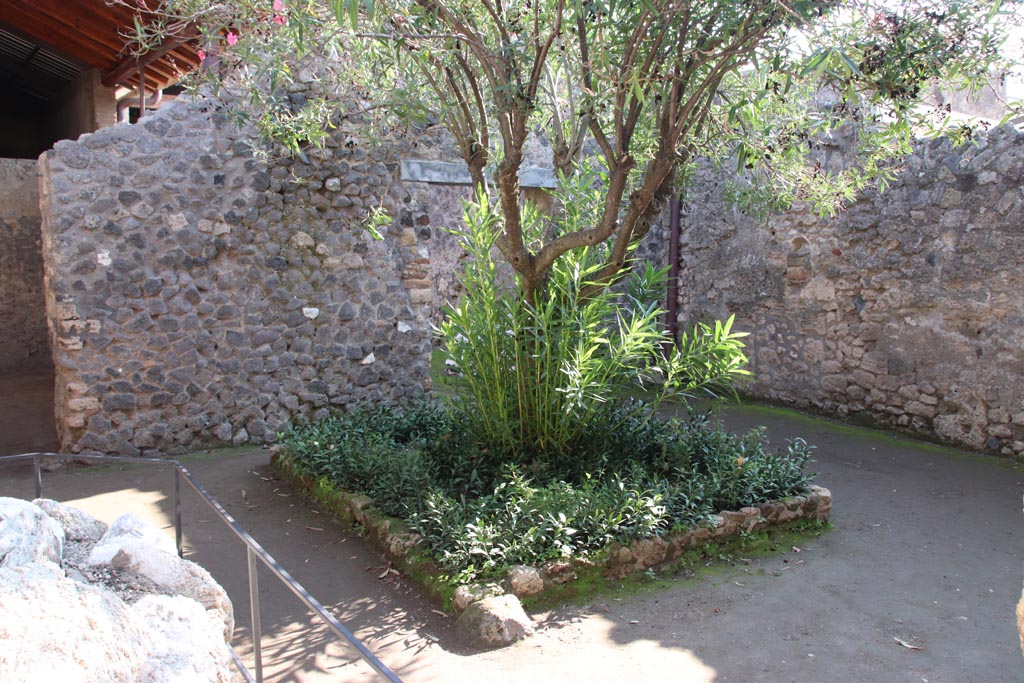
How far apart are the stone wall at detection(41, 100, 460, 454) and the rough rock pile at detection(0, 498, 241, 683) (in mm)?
3624

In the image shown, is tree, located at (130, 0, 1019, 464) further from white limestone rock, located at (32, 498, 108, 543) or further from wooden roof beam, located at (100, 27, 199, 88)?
wooden roof beam, located at (100, 27, 199, 88)

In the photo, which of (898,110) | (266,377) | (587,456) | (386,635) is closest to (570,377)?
(587,456)

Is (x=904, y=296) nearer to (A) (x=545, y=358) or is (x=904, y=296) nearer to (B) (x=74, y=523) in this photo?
(A) (x=545, y=358)

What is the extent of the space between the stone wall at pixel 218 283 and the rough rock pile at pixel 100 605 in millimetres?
3624

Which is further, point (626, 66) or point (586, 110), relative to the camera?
point (586, 110)

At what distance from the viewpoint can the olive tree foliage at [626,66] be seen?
12.8ft

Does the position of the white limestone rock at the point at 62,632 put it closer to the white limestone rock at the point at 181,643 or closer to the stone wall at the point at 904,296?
the white limestone rock at the point at 181,643

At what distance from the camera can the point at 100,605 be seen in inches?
74.1

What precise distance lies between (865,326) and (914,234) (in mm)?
980

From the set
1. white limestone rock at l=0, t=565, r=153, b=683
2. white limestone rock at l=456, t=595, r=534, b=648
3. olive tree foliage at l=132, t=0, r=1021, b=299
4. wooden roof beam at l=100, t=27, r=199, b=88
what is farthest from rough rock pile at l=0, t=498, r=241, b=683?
wooden roof beam at l=100, t=27, r=199, b=88

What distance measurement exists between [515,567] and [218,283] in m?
3.88

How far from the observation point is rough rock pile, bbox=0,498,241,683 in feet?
5.52

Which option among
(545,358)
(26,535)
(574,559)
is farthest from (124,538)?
(545,358)

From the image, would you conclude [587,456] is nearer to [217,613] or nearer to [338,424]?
[338,424]
